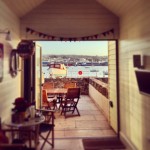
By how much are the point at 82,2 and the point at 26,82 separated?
205cm

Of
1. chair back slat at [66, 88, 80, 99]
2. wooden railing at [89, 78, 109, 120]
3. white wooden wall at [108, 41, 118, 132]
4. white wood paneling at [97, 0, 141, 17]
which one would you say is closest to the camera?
white wood paneling at [97, 0, 141, 17]

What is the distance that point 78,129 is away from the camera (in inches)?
233

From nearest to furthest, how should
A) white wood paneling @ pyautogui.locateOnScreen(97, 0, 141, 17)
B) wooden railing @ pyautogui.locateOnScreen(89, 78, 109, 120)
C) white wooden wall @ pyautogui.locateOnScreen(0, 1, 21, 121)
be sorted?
1. white wooden wall @ pyautogui.locateOnScreen(0, 1, 21, 121)
2. white wood paneling @ pyautogui.locateOnScreen(97, 0, 141, 17)
3. wooden railing @ pyautogui.locateOnScreen(89, 78, 109, 120)

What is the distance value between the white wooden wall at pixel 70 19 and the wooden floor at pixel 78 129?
81.3 inches

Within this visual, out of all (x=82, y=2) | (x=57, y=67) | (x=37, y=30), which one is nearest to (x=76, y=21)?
(x=82, y=2)

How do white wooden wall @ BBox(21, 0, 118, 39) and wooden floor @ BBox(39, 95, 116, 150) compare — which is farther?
white wooden wall @ BBox(21, 0, 118, 39)

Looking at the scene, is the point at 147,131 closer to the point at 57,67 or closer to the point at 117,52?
the point at 117,52

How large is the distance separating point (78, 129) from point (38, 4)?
112 inches

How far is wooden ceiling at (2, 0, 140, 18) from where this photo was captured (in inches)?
168

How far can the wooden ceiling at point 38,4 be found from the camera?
427 cm

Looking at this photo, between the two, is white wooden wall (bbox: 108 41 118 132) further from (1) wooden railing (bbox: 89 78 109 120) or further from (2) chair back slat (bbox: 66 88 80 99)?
(2) chair back slat (bbox: 66 88 80 99)

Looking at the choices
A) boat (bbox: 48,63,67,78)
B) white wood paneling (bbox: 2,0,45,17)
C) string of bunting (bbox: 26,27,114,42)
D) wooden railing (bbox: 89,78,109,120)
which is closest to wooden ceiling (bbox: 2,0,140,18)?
white wood paneling (bbox: 2,0,45,17)

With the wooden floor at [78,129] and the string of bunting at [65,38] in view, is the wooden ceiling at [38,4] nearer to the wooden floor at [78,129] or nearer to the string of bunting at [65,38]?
the string of bunting at [65,38]

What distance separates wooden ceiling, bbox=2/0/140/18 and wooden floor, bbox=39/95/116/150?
252 centimetres
